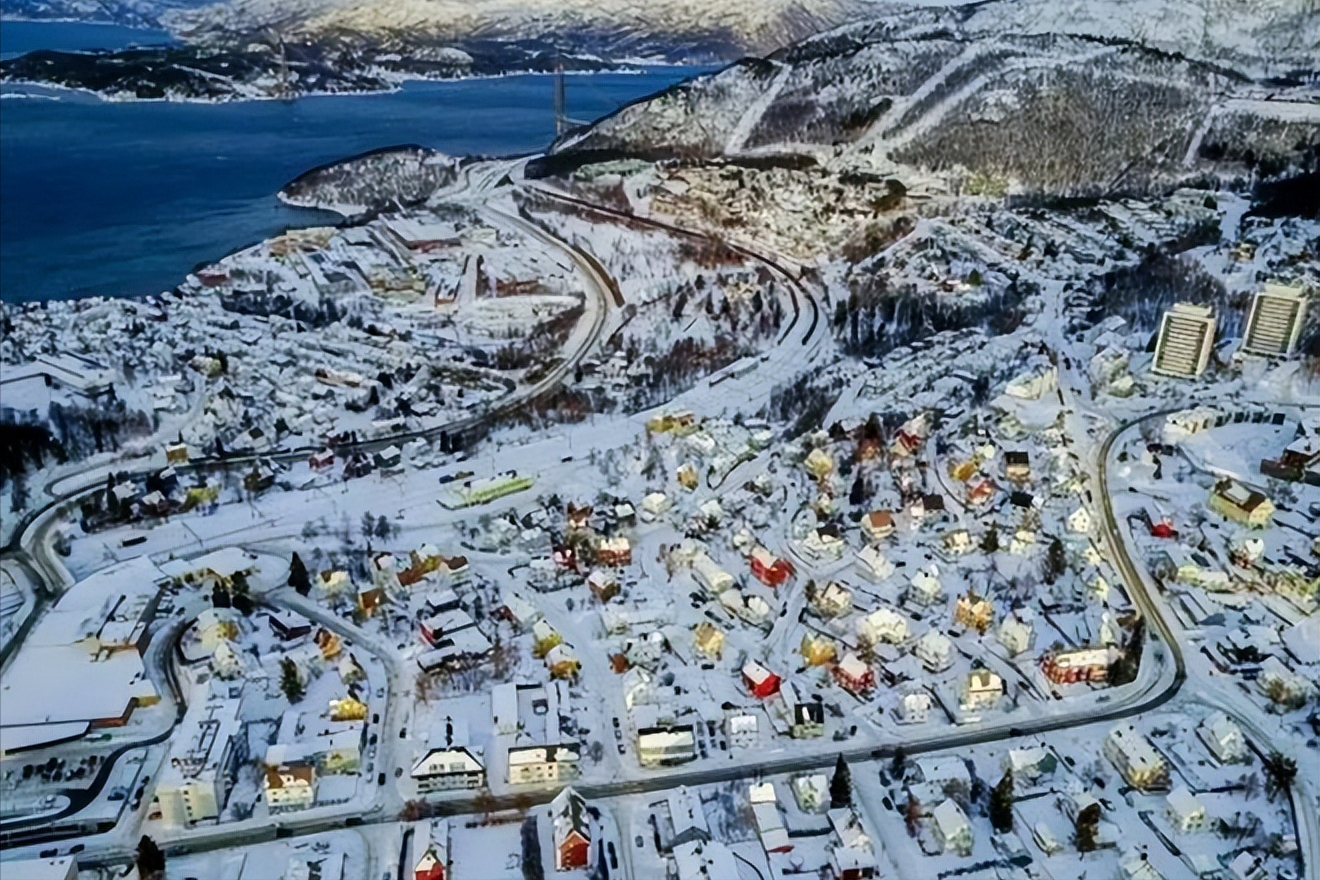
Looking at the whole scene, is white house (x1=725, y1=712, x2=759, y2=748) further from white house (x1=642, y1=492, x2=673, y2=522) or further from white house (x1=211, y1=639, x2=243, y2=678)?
white house (x1=211, y1=639, x2=243, y2=678)

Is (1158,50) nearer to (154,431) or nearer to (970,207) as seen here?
(970,207)

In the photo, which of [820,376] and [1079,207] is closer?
[820,376]

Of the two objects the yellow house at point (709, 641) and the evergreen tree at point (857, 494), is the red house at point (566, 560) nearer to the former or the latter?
the yellow house at point (709, 641)

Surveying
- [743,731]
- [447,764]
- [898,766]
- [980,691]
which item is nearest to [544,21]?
[980,691]

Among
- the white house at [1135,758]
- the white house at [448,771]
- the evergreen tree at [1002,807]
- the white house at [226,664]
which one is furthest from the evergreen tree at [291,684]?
the white house at [1135,758]

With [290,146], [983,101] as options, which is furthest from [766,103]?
[290,146]
